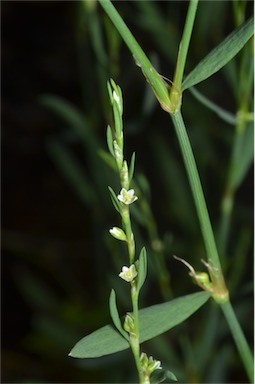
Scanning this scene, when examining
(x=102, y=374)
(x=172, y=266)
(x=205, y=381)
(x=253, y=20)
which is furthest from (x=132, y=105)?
(x=253, y=20)

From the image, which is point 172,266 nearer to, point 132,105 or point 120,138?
point 132,105

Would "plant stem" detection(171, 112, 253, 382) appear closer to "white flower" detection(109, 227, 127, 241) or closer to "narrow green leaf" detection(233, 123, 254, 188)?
"white flower" detection(109, 227, 127, 241)

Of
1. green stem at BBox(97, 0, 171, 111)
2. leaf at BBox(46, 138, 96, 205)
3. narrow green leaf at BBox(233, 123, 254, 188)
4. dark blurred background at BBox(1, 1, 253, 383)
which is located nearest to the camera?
green stem at BBox(97, 0, 171, 111)

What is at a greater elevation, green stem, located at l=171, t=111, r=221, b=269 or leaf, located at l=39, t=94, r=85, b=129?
leaf, located at l=39, t=94, r=85, b=129

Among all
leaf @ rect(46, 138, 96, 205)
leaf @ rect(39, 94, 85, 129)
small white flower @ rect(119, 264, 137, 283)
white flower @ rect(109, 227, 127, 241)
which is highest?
leaf @ rect(46, 138, 96, 205)

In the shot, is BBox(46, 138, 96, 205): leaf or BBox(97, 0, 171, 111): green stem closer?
BBox(97, 0, 171, 111): green stem

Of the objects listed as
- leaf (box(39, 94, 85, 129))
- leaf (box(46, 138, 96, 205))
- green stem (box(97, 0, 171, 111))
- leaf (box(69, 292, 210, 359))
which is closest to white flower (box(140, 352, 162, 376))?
leaf (box(69, 292, 210, 359))

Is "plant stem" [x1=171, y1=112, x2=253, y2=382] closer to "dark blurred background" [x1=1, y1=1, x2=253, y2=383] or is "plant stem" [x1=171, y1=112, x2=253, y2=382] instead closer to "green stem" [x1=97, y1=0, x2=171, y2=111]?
"green stem" [x1=97, y1=0, x2=171, y2=111]

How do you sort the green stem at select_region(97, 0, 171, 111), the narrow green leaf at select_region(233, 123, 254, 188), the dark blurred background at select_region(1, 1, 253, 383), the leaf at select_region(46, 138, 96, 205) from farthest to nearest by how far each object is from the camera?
1. the leaf at select_region(46, 138, 96, 205)
2. the dark blurred background at select_region(1, 1, 253, 383)
3. the narrow green leaf at select_region(233, 123, 254, 188)
4. the green stem at select_region(97, 0, 171, 111)
